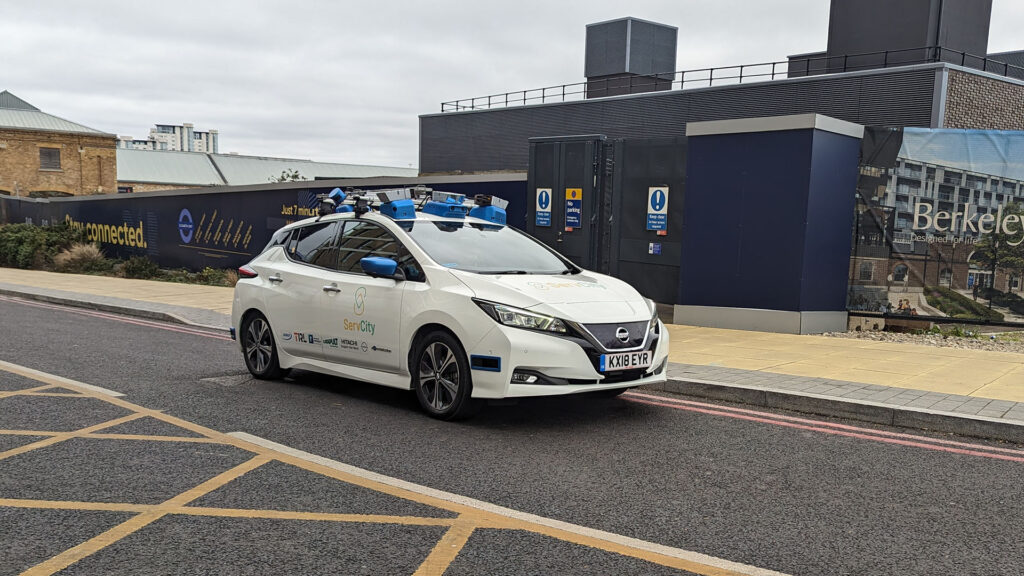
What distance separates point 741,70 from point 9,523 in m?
29.5

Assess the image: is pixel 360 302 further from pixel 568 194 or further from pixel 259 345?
pixel 568 194

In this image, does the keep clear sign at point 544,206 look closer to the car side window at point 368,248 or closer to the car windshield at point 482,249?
the car windshield at point 482,249

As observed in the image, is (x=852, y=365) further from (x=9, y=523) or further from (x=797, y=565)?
(x=9, y=523)

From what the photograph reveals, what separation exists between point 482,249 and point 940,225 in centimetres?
809

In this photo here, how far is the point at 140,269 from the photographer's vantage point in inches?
1019

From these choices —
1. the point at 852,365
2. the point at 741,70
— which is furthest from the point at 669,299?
the point at 741,70

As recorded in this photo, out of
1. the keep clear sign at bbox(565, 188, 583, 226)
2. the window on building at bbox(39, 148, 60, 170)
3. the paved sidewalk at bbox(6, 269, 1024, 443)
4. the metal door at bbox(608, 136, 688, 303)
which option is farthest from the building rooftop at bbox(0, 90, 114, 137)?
the metal door at bbox(608, 136, 688, 303)

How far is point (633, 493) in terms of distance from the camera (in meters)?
4.79

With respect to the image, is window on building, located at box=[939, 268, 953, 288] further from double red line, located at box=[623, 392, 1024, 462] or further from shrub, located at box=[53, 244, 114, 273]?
shrub, located at box=[53, 244, 114, 273]

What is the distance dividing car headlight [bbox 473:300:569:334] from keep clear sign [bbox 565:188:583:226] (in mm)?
9037

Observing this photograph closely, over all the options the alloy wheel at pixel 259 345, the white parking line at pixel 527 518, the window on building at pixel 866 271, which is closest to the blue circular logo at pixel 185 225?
the alloy wheel at pixel 259 345

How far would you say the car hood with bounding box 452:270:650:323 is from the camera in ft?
20.2

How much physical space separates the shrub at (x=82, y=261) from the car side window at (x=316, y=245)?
71.5 feet

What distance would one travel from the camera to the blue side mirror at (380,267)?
6.68 meters
